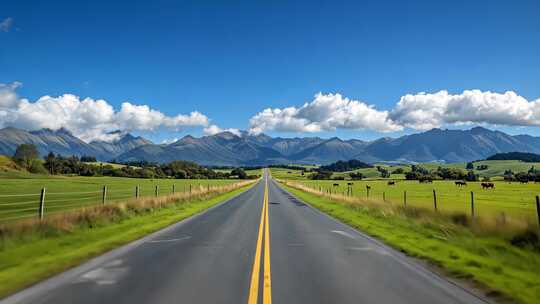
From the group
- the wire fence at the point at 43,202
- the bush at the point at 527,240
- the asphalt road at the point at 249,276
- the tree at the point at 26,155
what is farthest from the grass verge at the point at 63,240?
the tree at the point at 26,155

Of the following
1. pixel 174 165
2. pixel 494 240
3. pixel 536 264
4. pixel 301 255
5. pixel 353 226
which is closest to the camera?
pixel 536 264

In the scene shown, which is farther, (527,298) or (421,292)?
(421,292)

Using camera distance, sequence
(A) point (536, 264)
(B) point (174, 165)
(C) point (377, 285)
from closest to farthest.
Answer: (C) point (377, 285)
(A) point (536, 264)
(B) point (174, 165)

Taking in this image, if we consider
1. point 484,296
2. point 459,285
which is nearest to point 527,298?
point 484,296

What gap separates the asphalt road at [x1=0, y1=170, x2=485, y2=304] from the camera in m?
7.30

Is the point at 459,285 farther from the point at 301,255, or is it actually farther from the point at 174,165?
the point at 174,165

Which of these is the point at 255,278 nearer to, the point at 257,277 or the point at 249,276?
the point at 257,277

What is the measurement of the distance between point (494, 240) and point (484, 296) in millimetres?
7475

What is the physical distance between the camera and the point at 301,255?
11.5 meters

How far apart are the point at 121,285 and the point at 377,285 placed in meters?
5.11

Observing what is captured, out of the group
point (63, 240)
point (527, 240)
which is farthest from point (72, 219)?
point (527, 240)

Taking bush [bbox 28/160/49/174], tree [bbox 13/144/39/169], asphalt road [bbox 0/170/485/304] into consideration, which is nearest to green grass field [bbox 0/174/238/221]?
asphalt road [bbox 0/170/485/304]

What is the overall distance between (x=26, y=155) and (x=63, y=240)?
141m

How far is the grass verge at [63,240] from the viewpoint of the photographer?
9.28 m
